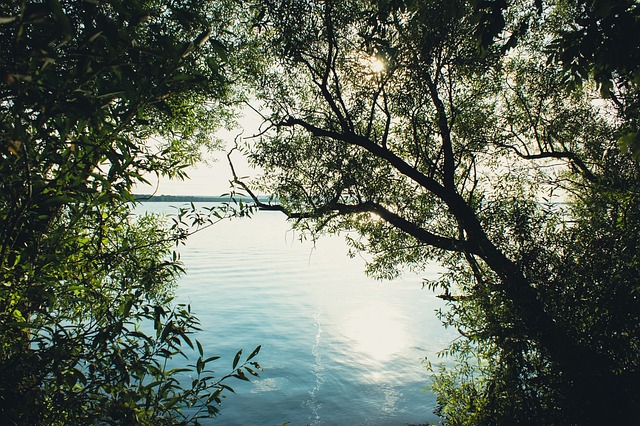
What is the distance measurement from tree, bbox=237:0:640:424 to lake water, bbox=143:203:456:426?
2622 mm

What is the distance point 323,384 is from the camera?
59.5 ft

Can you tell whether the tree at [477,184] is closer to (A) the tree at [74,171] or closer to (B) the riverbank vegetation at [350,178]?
(B) the riverbank vegetation at [350,178]

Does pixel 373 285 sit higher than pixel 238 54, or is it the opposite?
pixel 238 54

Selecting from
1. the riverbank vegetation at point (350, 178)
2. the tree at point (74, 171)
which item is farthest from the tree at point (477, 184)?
the tree at point (74, 171)

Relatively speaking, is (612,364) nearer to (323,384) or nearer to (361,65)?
(361,65)

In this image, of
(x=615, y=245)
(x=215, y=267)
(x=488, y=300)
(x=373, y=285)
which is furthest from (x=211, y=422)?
(x=215, y=267)

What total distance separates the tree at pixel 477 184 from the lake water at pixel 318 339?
8.60ft

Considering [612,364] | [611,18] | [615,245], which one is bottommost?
[612,364]

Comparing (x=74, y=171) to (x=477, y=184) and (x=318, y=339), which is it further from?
(x=318, y=339)

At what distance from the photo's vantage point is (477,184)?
10.1m

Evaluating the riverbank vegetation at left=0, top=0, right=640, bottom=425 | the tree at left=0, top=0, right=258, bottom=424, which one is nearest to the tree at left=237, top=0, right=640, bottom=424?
the riverbank vegetation at left=0, top=0, right=640, bottom=425

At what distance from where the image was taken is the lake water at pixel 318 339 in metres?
16.0

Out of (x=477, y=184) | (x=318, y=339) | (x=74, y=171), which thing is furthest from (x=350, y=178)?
(x=318, y=339)

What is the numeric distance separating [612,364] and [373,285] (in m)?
34.4
